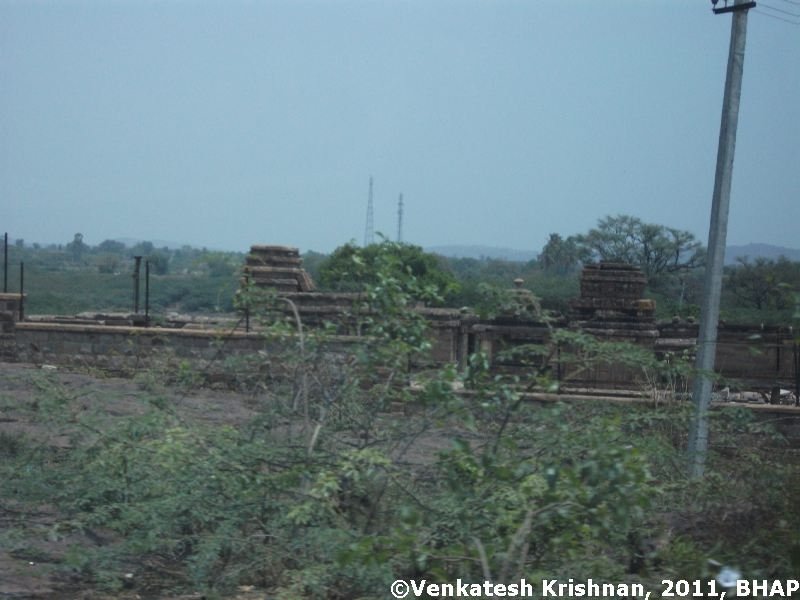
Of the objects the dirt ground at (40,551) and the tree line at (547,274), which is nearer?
the dirt ground at (40,551)

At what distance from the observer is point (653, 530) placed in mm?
6367

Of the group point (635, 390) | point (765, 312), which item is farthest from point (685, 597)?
point (765, 312)

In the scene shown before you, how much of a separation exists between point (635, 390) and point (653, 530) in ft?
28.0

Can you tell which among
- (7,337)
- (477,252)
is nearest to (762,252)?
(7,337)

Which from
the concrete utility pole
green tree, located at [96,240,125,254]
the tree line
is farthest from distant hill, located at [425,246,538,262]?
the concrete utility pole

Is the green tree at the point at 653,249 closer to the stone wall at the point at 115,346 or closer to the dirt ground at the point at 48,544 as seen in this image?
the stone wall at the point at 115,346

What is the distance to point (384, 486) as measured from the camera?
663cm

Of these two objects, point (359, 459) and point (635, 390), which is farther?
point (635, 390)

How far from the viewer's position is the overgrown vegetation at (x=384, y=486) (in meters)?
5.21

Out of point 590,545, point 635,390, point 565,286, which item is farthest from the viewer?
point 565,286

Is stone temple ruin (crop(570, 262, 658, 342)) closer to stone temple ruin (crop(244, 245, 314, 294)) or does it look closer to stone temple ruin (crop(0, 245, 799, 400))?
stone temple ruin (crop(0, 245, 799, 400))

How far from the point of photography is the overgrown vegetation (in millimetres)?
5211

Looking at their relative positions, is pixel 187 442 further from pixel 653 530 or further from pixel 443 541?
pixel 653 530

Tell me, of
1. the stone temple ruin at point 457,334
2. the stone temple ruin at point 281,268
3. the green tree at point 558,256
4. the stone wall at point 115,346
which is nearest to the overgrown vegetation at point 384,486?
the stone temple ruin at point 457,334
